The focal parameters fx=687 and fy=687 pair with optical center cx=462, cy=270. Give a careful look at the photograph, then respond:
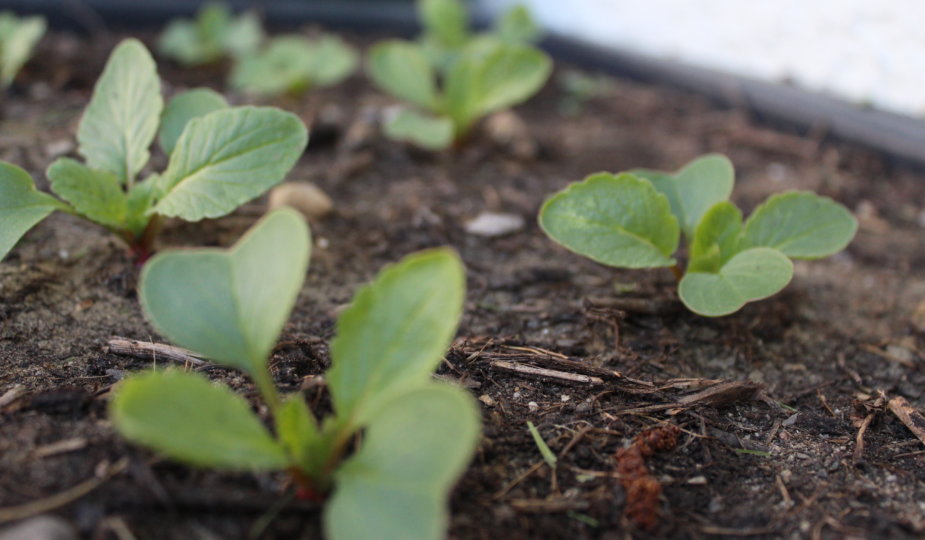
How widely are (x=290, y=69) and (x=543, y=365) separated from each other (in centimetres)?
152

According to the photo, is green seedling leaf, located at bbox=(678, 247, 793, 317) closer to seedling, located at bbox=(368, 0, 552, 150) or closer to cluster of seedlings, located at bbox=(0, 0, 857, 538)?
cluster of seedlings, located at bbox=(0, 0, 857, 538)

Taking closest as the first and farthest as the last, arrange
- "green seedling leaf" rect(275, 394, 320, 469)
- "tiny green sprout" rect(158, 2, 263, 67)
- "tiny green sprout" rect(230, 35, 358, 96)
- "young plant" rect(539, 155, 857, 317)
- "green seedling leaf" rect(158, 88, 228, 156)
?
"green seedling leaf" rect(275, 394, 320, 469)
"young plant" rect(539, 155, 857, 317)
"green seedling leaf" rect(158, 88, 228, 156)
"tiny green sprout" rect(230, 35, 358, 96)
"tiny green sprout" rect(158, 2, 263, 67)

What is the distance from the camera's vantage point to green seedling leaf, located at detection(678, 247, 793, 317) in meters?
1.02

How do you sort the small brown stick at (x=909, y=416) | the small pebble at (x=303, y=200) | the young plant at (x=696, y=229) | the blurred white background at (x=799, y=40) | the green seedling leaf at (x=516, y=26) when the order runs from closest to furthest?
the small brown stick at (x=909, y=416) < the young plant at (x=696, y=229) < the small pebble at (x=303, y=200) < the blurred white background at (x=799, y=40) < the green seedling leaf at (x=516, y=26)

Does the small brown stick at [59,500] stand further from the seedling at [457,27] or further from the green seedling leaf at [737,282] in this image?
the seedling at [457,27]

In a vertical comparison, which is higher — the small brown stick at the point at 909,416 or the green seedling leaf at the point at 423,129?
the green seedling leaf at the point at 423,129

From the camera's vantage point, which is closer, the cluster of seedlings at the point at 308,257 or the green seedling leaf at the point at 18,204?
the cluster of seedlings at the point at 308,257

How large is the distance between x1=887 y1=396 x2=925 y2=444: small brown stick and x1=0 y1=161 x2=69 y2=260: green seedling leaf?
1331 millimetres

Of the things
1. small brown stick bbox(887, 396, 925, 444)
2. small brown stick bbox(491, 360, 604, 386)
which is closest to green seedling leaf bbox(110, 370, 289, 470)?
small brown stick bbox(491, 360, 604, 386)

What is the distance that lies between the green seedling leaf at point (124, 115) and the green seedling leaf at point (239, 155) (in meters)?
0.17

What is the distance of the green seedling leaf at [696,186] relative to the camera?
124 centimetres

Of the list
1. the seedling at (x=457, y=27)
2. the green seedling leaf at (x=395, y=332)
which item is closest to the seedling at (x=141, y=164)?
the green seedling leaf at (x=395, y=332)

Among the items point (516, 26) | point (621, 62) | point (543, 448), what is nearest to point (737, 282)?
point (543, 448)

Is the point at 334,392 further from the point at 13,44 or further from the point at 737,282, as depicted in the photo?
the point at 13,44
